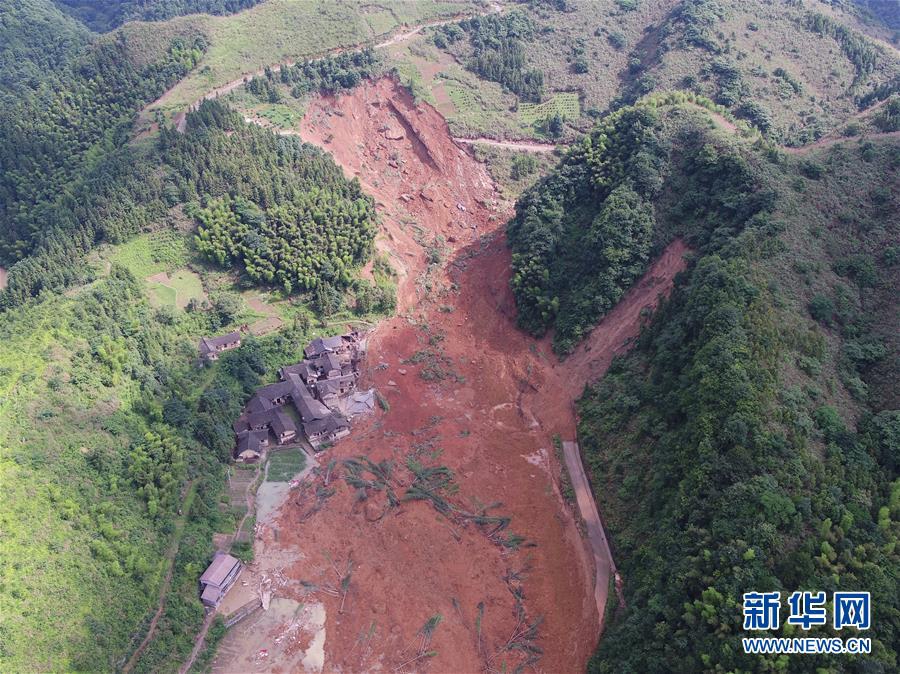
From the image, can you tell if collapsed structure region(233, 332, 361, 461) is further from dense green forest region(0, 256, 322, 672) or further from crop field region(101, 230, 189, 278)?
crop field region(101, 230, 189, 278)

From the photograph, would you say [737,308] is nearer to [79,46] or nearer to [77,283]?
[77,283]

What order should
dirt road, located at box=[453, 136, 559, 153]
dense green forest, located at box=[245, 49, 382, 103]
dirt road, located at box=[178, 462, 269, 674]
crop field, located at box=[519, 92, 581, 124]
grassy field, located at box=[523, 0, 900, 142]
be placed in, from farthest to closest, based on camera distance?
crop field, located at box=[519, 92, 581, 124] → dirt road, located at box=[453, 136, 559, 153] → dense green forest, located at box=[245, 49, 382, 103] → grassy field, located at box=[523, 0, 900, 142] → dirt road, located at box=[178, 462, 269, 674]

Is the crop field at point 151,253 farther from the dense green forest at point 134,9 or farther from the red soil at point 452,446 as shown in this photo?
the dense green forest at point 134,9

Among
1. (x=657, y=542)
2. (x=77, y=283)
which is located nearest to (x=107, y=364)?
(x=77, y=283)

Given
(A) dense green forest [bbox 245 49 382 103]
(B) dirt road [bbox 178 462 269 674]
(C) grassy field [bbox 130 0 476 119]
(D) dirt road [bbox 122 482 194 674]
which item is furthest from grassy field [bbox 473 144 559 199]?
(D) dirt road [bbox 122 482 194 674]

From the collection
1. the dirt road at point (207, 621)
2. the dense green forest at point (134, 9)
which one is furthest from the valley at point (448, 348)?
the dense green forest at point (134, 9)

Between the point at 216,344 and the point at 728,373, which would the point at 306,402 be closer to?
the point at 216,344
